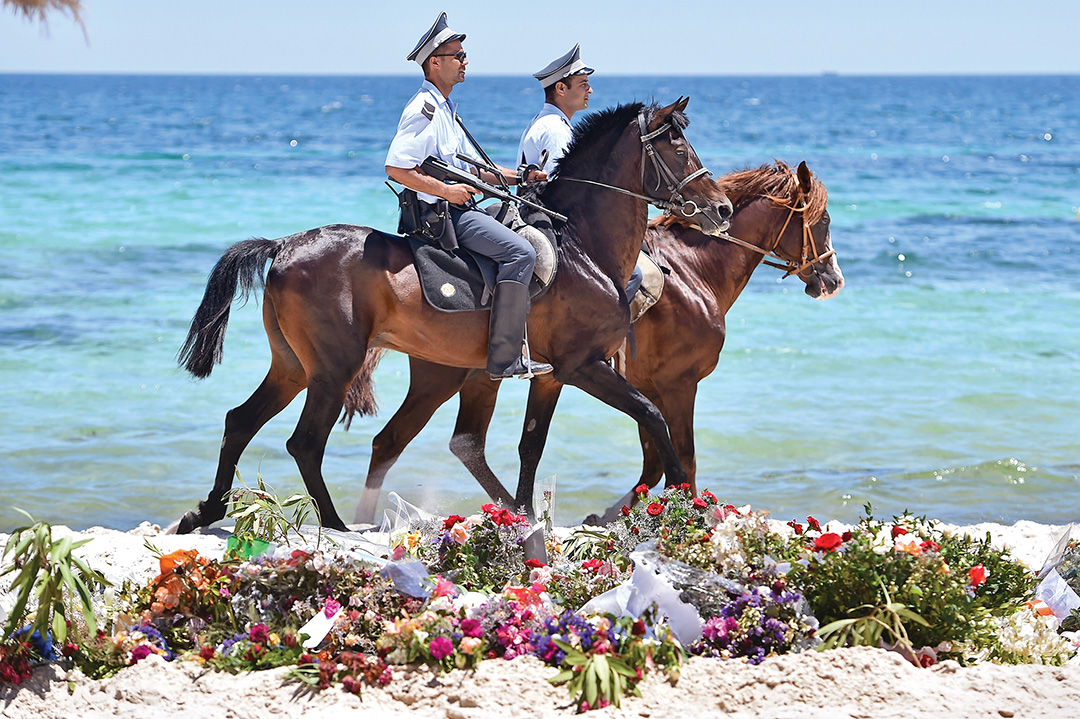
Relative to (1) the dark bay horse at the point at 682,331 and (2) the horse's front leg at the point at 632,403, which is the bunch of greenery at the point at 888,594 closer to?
(2) the horse's front leg at the point at 632,403

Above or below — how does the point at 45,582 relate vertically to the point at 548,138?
below

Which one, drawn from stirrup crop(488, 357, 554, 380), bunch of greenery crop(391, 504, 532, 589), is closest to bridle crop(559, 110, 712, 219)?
stirrup crop(488, 357, 554, 380)

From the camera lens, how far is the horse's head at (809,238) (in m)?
7.69

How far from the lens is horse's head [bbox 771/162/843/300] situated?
303 inches

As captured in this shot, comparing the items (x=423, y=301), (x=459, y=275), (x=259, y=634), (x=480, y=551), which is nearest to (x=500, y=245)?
(x=459, y=275)

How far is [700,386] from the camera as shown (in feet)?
41.7

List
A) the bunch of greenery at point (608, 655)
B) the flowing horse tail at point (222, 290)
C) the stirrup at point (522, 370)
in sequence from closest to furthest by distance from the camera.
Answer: the bunch of greenery at point (608, 655), the stirrup at point (522, 370), the flowing horse tail at point (222, 290)

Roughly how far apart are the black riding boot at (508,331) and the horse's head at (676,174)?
1.08m

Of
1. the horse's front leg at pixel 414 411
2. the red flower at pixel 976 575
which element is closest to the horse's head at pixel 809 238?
the horse's front leg at pixel 414 411

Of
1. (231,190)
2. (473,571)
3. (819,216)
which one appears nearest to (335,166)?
(231,190)

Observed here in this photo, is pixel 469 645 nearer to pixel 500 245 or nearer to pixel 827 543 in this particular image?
pixel 827 543

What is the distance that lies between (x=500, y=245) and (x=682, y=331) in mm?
1595

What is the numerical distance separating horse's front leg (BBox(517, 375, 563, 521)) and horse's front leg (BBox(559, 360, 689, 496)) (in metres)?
0.48

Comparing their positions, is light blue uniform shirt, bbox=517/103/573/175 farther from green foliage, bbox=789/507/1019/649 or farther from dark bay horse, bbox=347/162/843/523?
green foliage, bbox=789/507/1019/649
